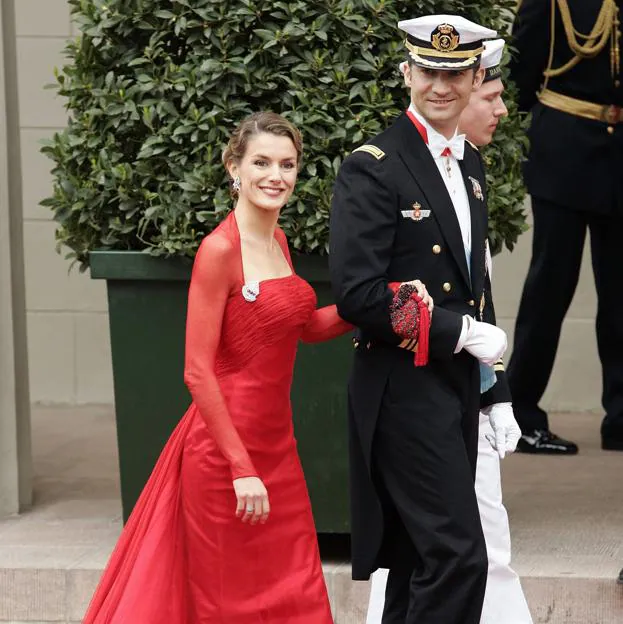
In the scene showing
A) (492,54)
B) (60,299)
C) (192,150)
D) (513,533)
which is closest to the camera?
(492,54)

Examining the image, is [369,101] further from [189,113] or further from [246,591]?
[246,591]

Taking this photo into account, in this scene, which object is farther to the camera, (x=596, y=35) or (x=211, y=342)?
(x=596, y=35)

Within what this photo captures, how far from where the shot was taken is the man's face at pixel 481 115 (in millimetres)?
4715

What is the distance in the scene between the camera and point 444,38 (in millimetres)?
3830

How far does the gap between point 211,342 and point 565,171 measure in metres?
2.87

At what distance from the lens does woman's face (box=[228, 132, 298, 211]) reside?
4000mm

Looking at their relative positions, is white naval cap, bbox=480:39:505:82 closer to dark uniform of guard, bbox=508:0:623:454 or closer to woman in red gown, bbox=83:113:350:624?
woman in red gown, bbox=83:113:350:624

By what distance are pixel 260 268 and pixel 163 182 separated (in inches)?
47.8

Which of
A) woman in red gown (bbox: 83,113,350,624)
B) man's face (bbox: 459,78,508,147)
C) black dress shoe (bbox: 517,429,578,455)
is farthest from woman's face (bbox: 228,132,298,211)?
black dress shoe (bbox: 517,429,578,455)

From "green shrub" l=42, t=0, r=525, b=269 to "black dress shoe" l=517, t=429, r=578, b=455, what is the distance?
67.9 inches

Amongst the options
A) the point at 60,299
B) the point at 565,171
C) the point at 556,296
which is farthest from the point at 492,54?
the point at 60,299

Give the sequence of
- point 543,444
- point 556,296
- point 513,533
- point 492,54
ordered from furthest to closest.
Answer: point 543,444 < point 556,296 < point 513,533 < point 492,54

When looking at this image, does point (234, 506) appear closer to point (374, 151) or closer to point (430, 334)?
point (430, 334)

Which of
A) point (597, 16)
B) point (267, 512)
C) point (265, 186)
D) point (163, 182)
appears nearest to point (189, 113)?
point (163, 182)
